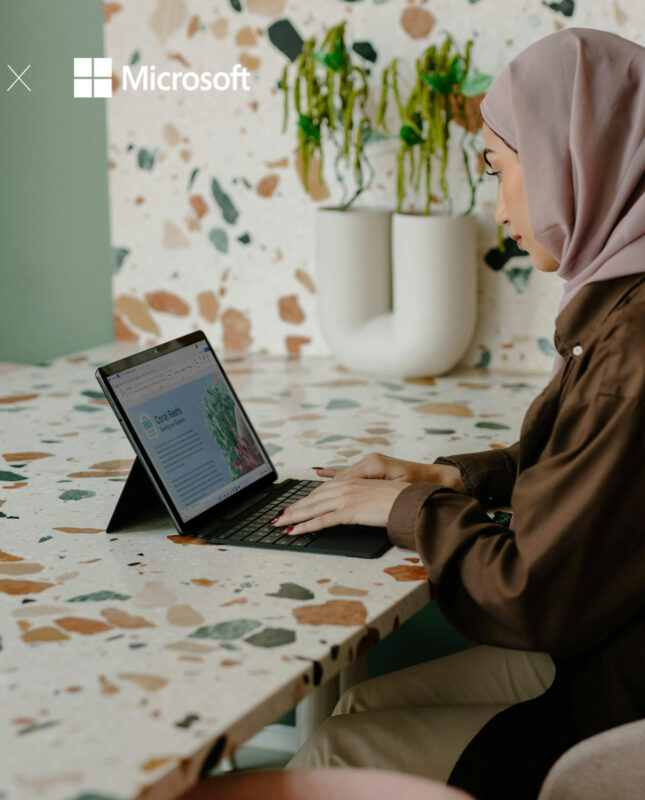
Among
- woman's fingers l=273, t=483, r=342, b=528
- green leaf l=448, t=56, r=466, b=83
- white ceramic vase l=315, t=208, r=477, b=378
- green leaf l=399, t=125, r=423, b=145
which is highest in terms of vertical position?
green leaf l=448, t=56, r=466, b=83

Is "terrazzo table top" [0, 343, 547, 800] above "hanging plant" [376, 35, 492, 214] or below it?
below

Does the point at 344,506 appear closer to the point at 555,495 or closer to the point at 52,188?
the point at 555,495

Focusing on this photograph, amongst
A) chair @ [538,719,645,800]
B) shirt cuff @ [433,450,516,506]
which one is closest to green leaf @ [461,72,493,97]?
shirt cuff @ [433,450,516,506]

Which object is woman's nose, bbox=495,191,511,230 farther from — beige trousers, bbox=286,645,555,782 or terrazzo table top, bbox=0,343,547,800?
beige trousers, bbox=286,645,555,782

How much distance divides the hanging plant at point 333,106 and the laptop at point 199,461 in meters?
0.84

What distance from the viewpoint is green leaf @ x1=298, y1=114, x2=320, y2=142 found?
1970 millimetres

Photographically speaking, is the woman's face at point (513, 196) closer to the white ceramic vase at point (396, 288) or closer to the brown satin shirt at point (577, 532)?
the brown satin shirt at point (577, 532)

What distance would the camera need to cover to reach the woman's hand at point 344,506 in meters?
1.10

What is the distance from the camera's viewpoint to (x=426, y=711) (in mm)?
1212

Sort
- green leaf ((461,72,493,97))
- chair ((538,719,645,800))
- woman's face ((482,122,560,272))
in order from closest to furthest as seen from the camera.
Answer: chair ((538,719,645,800))
woman's face ((482,122,560,272))
green leaf ((461,72,493,97))

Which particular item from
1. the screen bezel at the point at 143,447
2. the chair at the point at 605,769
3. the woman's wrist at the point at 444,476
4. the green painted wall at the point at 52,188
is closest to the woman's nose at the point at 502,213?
the woman's wrist at the point at 444,476

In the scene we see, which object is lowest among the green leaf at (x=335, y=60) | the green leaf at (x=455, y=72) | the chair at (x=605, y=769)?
the chair at (x=605, y=769)

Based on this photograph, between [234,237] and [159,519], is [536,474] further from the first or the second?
[234,237]

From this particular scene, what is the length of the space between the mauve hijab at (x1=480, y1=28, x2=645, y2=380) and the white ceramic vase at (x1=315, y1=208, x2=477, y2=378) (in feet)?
2.55
